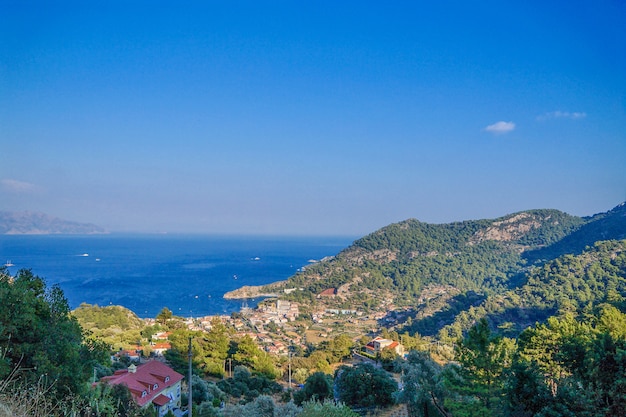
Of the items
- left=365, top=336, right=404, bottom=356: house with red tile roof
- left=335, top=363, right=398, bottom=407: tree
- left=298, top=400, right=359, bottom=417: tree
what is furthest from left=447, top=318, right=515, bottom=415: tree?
left=365, top=336, right=404, bottom=356: house with red tile roof

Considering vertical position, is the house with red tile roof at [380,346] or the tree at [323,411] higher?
the tree at [323,411]

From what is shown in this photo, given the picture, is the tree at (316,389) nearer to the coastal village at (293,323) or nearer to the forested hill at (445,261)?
the coastal village at (293,323)

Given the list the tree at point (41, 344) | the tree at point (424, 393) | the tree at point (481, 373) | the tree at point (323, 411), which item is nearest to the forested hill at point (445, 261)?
the tree at point (424, 393)

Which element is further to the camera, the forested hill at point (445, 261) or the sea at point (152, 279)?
the forested hill at point (445, 261)

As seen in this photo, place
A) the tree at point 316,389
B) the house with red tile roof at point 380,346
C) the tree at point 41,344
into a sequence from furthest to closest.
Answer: the house with red tile roof at point 380,346
the tree at point 316,389
the tree at point 41,344

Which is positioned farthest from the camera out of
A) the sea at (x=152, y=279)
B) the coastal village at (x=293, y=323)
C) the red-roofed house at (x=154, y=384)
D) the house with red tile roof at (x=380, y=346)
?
the sea at (x=152, y=279)

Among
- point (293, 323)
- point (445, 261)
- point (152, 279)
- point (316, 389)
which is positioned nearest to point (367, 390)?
point (316, 389)

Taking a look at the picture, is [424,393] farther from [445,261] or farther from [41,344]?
[445,261]

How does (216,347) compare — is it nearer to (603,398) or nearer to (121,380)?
(121,380)
